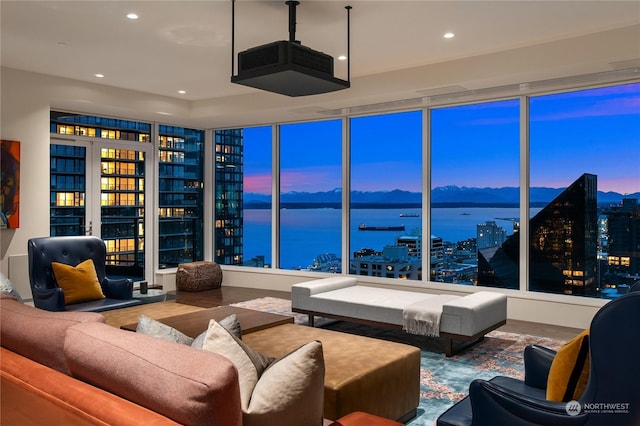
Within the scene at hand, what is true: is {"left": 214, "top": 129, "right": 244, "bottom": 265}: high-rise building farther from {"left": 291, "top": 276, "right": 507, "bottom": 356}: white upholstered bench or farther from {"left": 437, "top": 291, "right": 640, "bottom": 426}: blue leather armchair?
{"left": 437, "top": 291, "right": 640, "bottom": 426}: blue leather armchair

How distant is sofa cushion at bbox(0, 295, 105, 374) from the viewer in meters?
1.75

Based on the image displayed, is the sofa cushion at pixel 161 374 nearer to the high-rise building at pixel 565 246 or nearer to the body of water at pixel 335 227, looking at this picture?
the high-rise building at pixel 565 246

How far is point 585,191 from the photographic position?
5504 mm

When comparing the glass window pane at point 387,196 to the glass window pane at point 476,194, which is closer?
the glass window pane at point 476,194

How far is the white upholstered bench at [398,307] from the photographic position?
13.8 ft

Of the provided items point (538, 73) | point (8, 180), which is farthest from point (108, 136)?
point (538, 73)

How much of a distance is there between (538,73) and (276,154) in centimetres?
428

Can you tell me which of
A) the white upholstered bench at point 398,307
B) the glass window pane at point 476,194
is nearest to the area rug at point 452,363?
the white upholstered bench at point 398,307

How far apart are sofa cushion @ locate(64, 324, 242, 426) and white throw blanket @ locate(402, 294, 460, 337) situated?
3149 mm

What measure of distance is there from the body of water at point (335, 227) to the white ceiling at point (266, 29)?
1.99 m

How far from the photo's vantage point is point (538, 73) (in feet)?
16.1

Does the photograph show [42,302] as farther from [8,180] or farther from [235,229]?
[235,229]

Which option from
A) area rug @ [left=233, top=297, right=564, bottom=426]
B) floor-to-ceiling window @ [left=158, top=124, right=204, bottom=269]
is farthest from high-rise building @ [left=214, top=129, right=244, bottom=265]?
area rug @ [left=233, top=297, right=564, bottom=426]

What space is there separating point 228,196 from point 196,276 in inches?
62.9
